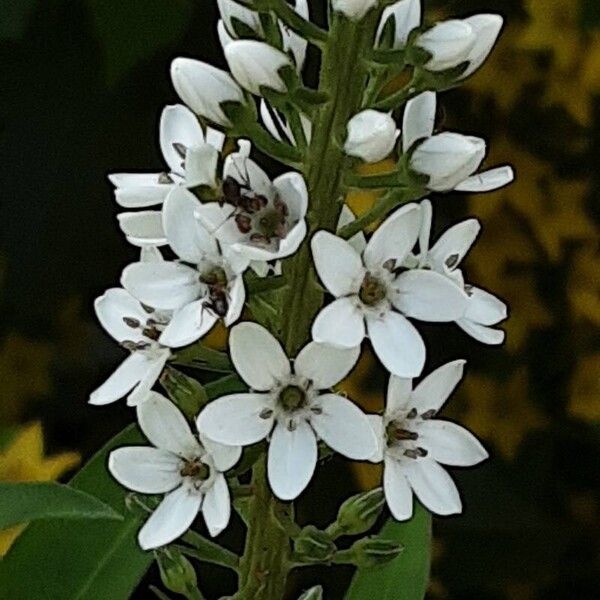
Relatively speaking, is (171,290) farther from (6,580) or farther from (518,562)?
(518,562)

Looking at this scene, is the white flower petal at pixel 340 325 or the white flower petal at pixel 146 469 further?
the white flower petal at pixel 146 469

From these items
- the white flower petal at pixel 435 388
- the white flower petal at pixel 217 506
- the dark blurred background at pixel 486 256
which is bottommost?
the dark blurred background at pixel 486 256

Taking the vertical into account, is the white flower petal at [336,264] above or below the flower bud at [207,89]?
below

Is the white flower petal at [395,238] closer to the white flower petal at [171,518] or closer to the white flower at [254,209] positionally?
the white flower at [254,209]

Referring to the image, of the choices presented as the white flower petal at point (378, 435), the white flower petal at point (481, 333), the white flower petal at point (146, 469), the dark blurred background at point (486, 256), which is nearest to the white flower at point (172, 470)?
the white flower petal at point (146, 469)

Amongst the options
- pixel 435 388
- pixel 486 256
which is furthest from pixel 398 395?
pixel 486 256

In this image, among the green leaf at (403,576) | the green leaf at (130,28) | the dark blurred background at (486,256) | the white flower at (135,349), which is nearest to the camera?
the white flower at (135,349)

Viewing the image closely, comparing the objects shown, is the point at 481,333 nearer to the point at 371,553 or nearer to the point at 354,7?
the point at 371,553

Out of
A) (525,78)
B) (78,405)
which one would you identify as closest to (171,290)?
(525,78)
